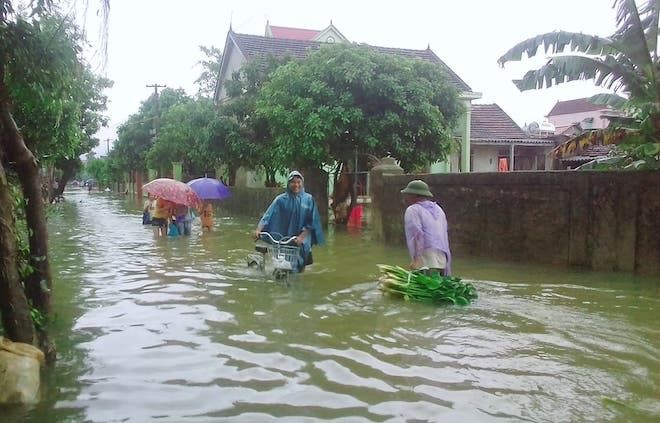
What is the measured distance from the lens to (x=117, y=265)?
36.5ft

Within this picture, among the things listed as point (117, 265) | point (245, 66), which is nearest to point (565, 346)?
point (117, 265)

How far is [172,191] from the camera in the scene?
1480cm

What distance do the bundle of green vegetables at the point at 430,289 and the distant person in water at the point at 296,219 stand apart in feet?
5.43

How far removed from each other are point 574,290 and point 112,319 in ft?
19.4

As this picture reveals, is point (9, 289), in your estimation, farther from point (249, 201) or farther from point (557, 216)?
point (249, 201)

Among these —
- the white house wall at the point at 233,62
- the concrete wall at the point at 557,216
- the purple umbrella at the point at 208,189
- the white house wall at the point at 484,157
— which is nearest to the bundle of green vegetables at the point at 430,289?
the concrete wall at the point at 557,216

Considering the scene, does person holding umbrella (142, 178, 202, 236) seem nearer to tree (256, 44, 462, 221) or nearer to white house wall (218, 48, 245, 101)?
tree (256, 44, 462, 221)

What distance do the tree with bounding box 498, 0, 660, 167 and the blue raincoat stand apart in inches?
203

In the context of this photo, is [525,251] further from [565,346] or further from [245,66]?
[245,66]

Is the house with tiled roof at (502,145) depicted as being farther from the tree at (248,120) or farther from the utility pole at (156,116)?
the utility pole at (156,116)

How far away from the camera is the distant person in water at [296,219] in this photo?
9078mm

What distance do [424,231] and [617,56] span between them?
628cm

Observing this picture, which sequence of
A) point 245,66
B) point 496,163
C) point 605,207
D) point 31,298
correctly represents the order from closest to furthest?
point 31,298
point 605,207
point 245,66
point 496,163

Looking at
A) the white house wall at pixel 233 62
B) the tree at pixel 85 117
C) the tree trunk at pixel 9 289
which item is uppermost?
the white house wall at pixel 233 62
